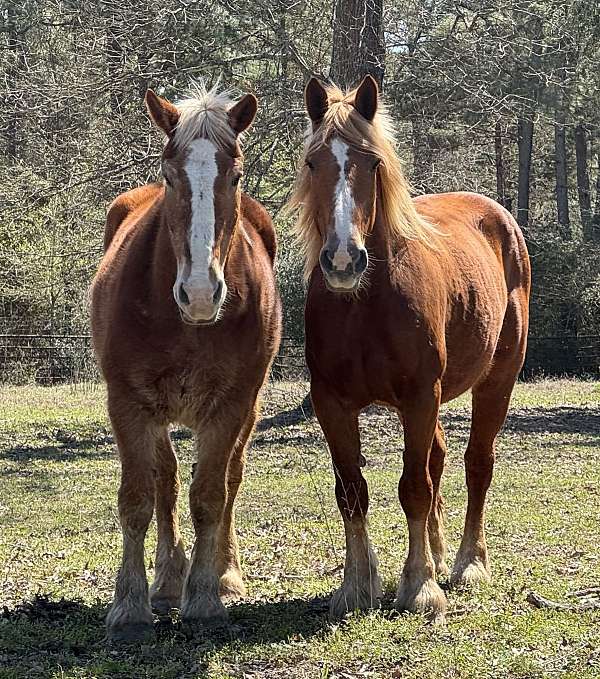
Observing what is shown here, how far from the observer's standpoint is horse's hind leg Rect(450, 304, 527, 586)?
18.9 feet

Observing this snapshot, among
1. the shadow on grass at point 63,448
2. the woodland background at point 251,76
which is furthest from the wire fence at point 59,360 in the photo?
the shadow on grass at point 63,448

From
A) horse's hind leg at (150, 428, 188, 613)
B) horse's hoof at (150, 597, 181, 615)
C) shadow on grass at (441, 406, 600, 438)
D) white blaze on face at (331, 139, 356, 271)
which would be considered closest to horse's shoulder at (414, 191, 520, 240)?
white blaze on face at (331, 139, 356, 271)

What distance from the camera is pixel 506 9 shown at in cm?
1288

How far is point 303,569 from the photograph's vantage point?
6109 millimetres

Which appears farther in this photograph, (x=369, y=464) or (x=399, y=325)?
(x=369, y=464)

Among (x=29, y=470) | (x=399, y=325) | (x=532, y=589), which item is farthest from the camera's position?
(x=29, y=470)

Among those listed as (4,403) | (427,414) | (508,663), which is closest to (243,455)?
(427,414)

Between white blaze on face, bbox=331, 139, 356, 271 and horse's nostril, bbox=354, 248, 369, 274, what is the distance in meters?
0.04

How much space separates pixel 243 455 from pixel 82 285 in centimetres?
898

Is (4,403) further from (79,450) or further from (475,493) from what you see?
(475,493)

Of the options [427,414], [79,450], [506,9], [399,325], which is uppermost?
[506,9]

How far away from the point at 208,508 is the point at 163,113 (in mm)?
1908

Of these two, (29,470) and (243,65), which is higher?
(243,65)

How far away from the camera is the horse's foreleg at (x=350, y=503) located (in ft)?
16.2
